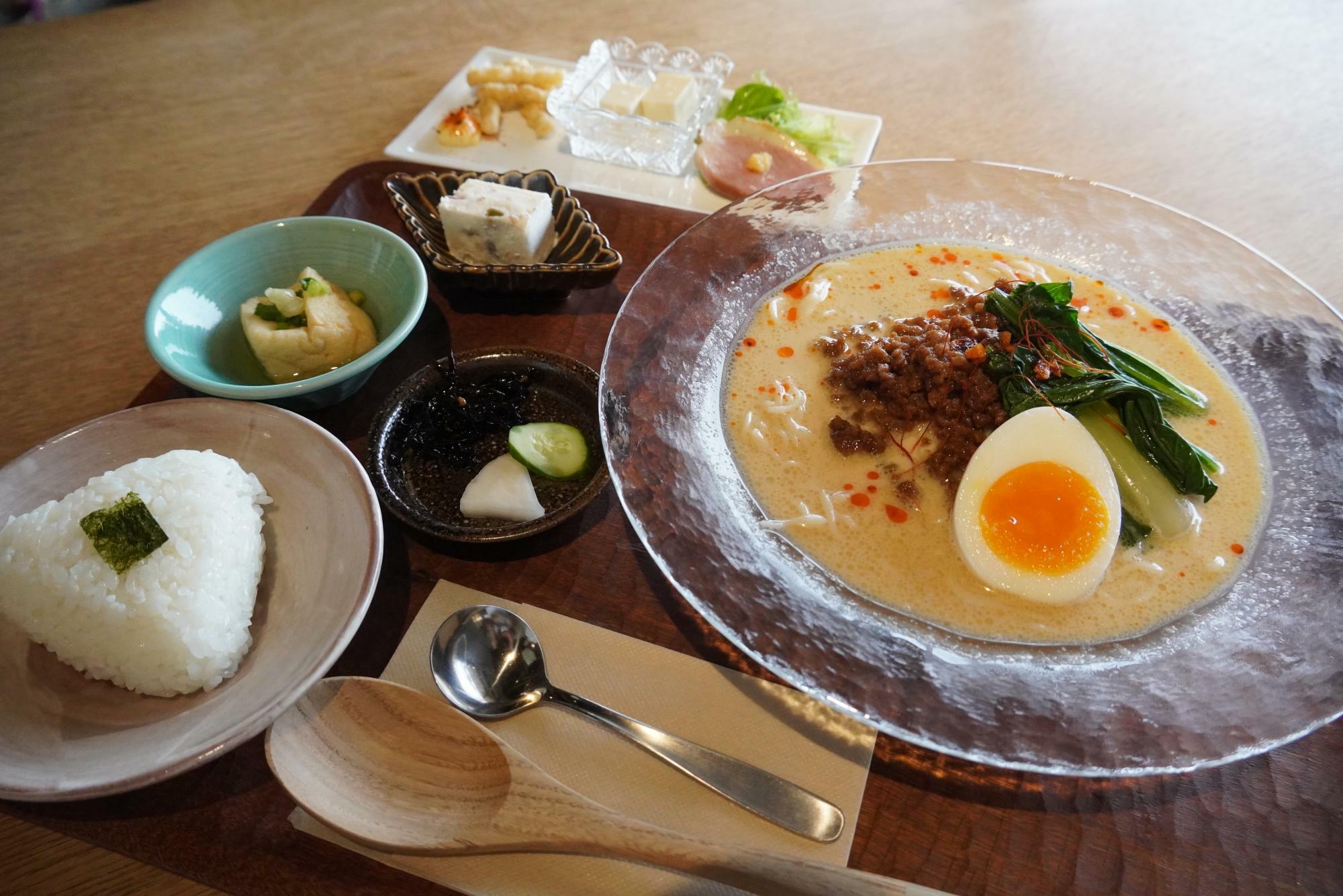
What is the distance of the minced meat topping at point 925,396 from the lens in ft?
6.82

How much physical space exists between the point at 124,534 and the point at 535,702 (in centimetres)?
84

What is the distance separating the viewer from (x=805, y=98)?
3613 mm

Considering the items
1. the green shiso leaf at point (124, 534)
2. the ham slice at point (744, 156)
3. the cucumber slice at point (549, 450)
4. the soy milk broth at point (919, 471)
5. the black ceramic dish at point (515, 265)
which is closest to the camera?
the green shiso leaf at point (124, 534)

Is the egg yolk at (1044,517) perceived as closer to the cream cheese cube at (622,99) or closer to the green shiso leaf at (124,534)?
the green shiso leaf at (124,534)

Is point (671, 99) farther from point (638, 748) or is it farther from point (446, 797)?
point (446, 797)

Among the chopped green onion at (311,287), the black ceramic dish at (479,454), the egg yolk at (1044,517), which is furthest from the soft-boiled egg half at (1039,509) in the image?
the chopped green onion at (311,287)

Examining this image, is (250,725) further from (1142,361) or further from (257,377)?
(1142,361)

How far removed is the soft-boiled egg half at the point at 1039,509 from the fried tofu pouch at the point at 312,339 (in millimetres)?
1624

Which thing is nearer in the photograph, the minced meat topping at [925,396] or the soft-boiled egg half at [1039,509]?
the soft-boiled egg half at [1039,509]

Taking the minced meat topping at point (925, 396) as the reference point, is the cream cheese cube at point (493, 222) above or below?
above

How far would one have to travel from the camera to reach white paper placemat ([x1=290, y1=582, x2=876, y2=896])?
4.40 ft

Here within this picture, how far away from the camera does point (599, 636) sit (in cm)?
167

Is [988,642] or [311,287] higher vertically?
[311,287]

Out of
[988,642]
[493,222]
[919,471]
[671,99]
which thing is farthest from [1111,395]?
[671,99]
